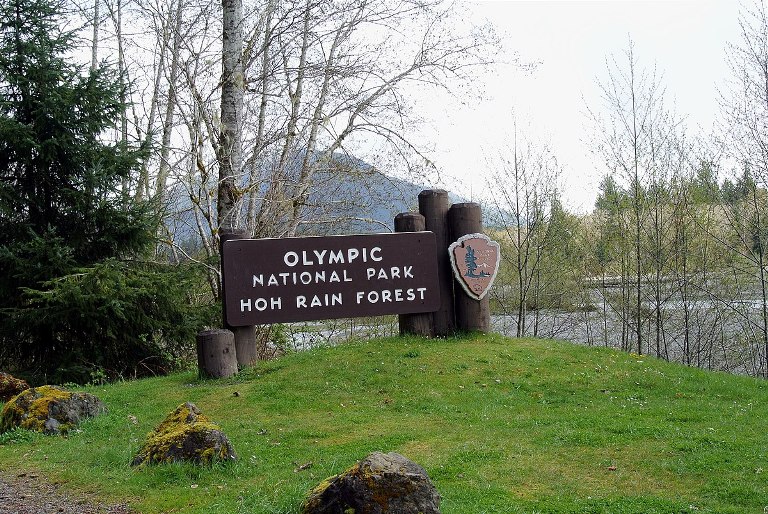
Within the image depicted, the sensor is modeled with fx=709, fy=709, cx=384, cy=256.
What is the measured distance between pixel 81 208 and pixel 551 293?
13610 millimetres

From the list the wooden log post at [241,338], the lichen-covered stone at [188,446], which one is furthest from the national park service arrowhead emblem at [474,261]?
the lichen-covered stone at [188,446]

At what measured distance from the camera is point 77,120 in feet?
41.7

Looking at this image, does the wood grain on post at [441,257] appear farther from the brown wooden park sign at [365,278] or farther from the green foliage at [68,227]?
the green foliage at [68,227]

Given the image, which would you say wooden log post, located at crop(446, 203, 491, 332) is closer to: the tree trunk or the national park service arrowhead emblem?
the national park service arrowhead emblem

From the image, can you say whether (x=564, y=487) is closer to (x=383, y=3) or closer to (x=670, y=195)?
(x=383, y=3)

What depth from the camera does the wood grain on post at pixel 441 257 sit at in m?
11.6

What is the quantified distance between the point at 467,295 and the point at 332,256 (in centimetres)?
231

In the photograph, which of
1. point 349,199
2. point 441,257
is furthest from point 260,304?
point 349,199

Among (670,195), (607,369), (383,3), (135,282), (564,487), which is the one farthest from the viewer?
(670,195)

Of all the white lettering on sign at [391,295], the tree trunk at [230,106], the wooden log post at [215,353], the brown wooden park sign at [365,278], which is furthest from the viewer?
the tree trunk at [230,106]

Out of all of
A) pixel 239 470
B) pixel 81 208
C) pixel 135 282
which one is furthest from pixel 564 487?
pixel 81 208

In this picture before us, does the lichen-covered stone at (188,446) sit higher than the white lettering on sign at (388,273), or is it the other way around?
the white lettering on sign at (388,273)

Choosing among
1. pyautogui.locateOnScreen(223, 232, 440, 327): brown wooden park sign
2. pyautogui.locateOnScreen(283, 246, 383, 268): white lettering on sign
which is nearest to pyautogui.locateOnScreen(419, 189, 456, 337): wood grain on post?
pyautogui.locateOnScreen(223, 232, 440, 327): brown wooden park sign

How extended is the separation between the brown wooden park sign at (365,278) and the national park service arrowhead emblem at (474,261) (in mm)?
16
